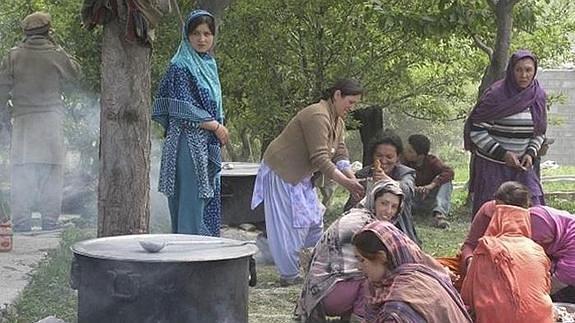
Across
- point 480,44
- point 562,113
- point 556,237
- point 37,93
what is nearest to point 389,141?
point 556,237

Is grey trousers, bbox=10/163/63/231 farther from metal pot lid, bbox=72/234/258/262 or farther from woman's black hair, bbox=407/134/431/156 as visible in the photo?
metal pot lid, bbox=72/234/258/262

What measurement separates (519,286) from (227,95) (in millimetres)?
6185

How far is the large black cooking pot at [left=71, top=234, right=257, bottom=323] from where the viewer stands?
13.0 ft

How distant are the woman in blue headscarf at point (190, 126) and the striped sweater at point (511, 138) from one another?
87.3 inches

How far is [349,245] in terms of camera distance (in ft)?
17.2

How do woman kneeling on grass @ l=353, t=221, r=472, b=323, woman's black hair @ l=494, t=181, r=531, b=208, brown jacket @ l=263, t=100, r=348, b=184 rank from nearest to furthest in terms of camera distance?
woman kneeling on grass @ l=353, t=221, r=472, b=323, woman's black hair @ l=494, t=181, r=531, b=208, brown jacket @ l=263, t=100, r=348, b=184

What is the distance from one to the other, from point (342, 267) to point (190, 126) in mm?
1164

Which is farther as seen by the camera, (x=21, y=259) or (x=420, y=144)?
(x=420, y=144)

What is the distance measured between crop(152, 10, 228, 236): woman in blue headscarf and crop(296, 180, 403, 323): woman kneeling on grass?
0.78 meters

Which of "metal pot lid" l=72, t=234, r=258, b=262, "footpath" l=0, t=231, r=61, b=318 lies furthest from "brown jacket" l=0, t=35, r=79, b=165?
"metal pot lid" l=72, t=234, r=258, b=262

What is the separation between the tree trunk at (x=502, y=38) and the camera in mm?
9555

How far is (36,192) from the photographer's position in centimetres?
812

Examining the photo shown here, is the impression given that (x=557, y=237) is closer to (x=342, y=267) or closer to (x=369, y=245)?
(x=342, y=267)

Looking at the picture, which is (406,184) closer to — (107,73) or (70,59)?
(107,73)
